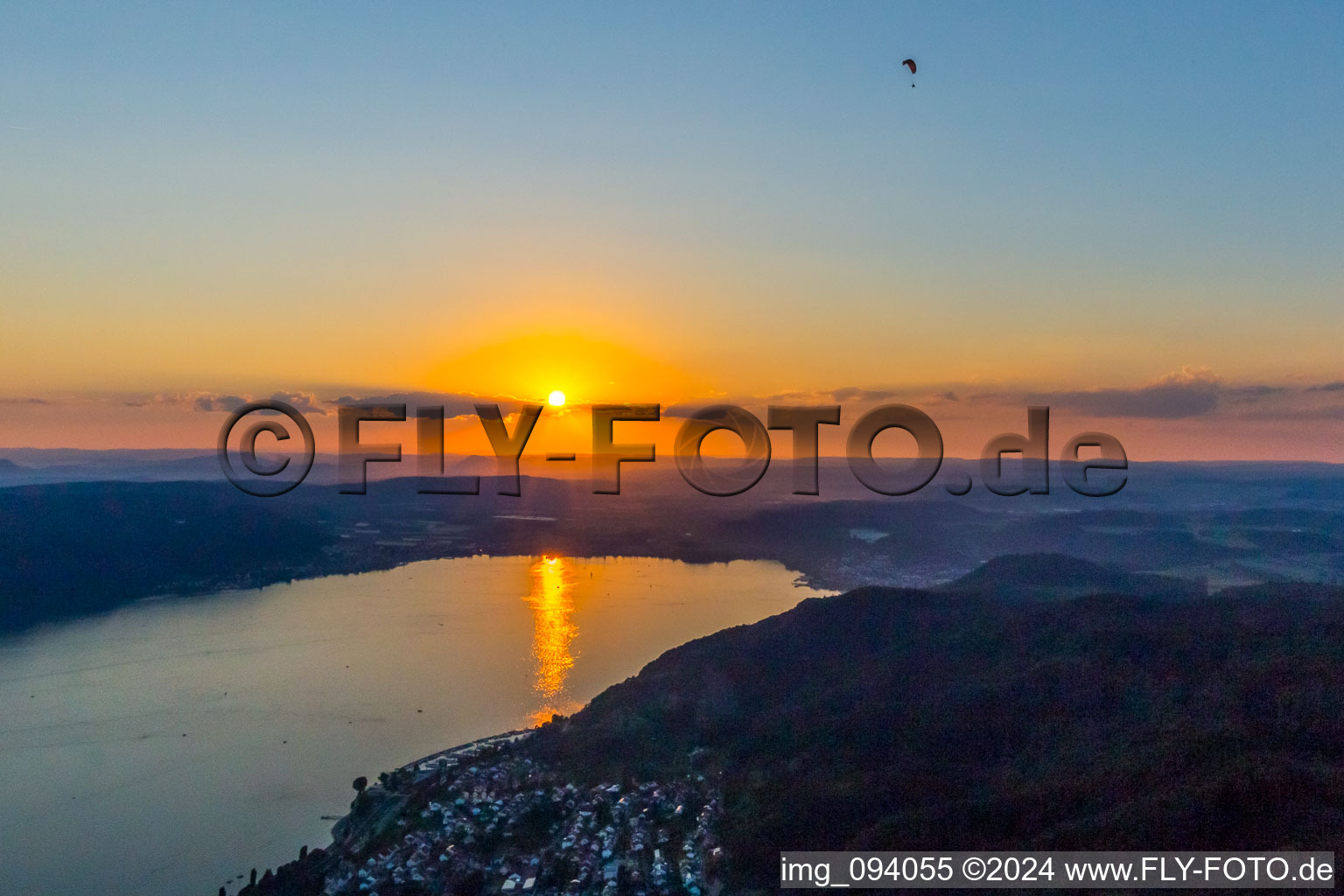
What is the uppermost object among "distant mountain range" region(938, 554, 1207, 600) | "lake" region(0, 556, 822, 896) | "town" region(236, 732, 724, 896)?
"distant mountain range" region(938, 554, 1207, 600)

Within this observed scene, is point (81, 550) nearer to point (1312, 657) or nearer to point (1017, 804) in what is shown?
point (1017, 804)

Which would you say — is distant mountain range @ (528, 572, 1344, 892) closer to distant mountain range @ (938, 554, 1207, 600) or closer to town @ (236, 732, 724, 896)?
town @ (236, 732, 724, 896)

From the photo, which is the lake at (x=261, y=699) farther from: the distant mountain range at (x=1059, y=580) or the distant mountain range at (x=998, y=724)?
the distant mountain range at (x=1059, y=580)

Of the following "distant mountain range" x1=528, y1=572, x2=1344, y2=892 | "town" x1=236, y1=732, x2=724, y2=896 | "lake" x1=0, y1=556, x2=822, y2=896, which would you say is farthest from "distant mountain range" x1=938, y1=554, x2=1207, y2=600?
"town" x1=236, y1=732, x2=724, y2=896

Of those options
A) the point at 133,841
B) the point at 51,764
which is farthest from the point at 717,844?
the point at 51,764

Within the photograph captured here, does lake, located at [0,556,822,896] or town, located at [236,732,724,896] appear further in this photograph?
lake, located at [0,556,822,896]

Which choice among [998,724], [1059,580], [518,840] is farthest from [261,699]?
[1059,580]

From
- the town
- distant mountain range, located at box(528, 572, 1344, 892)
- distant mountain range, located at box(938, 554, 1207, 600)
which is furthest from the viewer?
distant mountain range, located at box(938, 554, 1207, 600)

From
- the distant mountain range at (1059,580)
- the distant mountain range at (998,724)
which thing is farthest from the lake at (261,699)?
the distant mountain range at (1059,580)

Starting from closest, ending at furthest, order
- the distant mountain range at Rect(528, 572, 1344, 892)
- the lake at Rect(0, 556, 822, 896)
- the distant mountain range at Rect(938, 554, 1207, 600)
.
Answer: the distant mountain range at Rect(528, 572, 1344, 892) → the lake at Rect(0, 556, 822, 896) → the distant mountain range at Rect(938, 554, 1207, 600)
